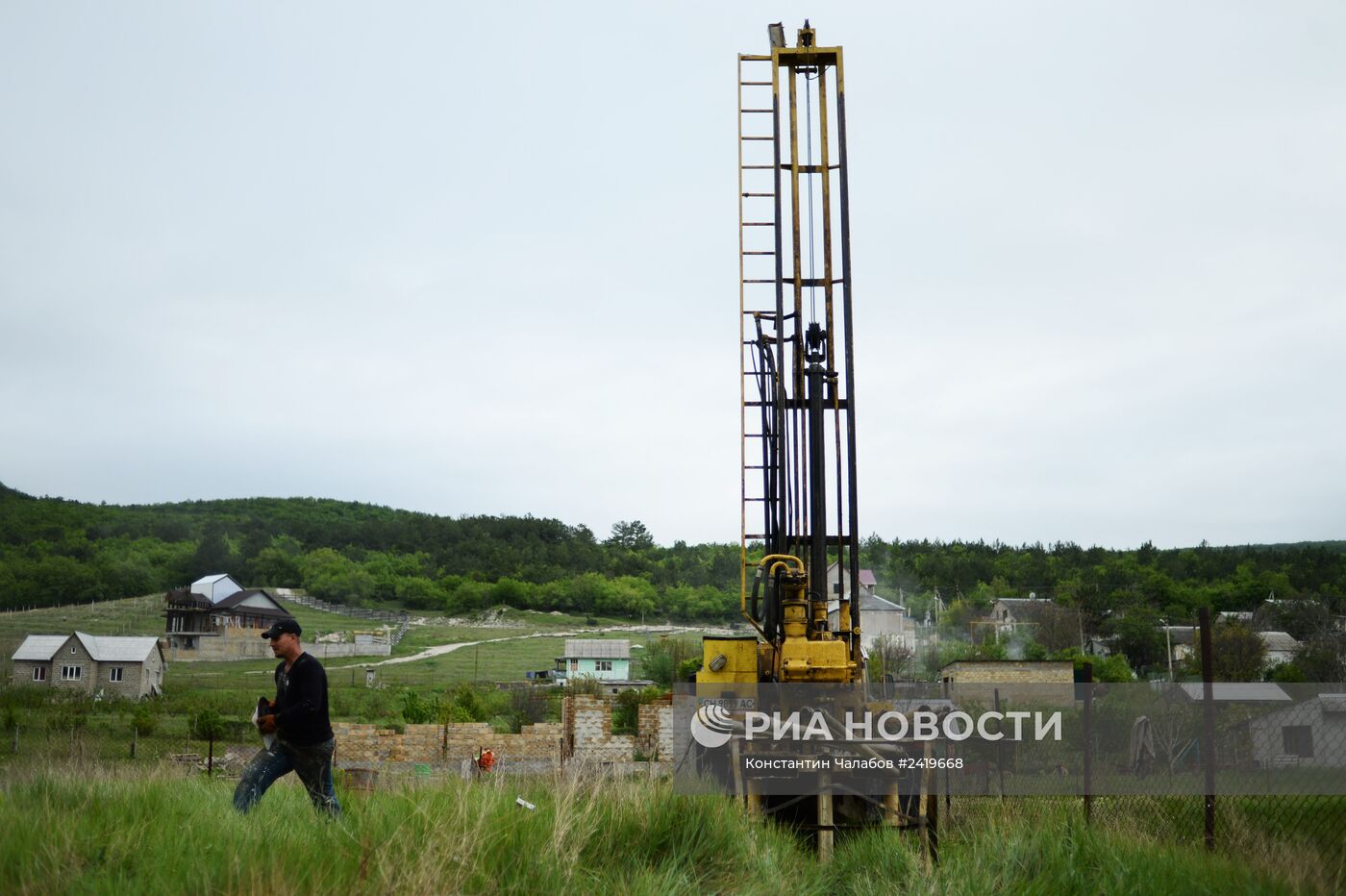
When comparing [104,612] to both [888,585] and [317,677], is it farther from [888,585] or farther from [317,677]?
[317,677]

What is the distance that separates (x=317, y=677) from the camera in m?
8.09

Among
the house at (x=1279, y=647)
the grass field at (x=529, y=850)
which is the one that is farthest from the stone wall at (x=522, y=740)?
the house at (x=1279, y=647)

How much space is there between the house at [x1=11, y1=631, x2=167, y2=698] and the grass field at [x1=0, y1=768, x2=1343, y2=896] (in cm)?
5349

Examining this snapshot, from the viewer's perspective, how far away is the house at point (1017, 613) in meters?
73.6

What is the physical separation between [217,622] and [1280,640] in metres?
73.6

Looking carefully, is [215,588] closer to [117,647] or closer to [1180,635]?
[117,647]

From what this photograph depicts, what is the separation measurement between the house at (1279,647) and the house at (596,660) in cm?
3384

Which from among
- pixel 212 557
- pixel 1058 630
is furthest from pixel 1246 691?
pixel 212 557

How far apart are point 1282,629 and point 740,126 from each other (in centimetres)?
5882

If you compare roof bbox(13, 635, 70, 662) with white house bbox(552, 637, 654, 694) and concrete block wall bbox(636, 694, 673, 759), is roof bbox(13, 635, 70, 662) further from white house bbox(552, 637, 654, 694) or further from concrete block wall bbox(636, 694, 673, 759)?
concrete block wall bbox(636, 694, 673, 759)

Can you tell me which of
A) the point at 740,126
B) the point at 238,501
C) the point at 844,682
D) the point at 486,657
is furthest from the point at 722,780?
the point at 238,501

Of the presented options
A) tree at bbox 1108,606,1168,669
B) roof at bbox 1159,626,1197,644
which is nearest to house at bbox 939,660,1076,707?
tree at bbox 1108,606,1168,669

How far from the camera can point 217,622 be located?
87.9 metres

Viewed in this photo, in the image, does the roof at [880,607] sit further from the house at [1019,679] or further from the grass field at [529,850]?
the grass field at [529,850]
